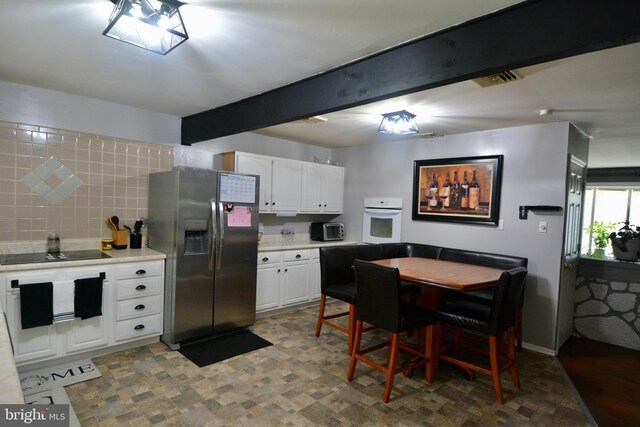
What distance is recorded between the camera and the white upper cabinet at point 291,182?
A: 4.14 meters

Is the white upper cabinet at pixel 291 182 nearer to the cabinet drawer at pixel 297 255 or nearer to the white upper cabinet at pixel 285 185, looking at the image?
the white upper cabinet at pixel 285 185

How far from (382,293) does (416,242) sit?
209 cm

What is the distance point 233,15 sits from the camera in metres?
1.68

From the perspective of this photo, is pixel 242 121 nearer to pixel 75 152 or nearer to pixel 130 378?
A: pixel 75 152

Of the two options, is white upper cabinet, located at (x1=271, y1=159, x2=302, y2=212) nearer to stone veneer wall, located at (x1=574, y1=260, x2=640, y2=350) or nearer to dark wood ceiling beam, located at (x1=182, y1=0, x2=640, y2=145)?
dark wood ceiling beam, located at (x1=182, y1=0, x2=640, y2=145)

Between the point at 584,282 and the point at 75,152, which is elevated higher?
the point at 75,152

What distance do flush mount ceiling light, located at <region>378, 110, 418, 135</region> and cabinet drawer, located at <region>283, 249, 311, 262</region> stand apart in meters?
1.89

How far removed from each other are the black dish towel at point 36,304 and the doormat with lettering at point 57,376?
15.3 inches

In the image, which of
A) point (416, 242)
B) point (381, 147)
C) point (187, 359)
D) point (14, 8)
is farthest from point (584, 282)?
point (14, 8)

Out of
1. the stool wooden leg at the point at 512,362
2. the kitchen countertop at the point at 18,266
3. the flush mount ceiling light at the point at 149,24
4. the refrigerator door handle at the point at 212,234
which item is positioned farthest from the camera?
the refrigerator door handle at the point at 212,234

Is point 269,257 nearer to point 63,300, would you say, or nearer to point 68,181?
point 63,300

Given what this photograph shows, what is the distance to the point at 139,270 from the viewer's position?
3.10 m

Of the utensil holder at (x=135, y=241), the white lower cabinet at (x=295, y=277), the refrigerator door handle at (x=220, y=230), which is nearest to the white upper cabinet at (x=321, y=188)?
the white lower cabinet at (x=295, y=277)

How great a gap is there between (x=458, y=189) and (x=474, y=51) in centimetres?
268
